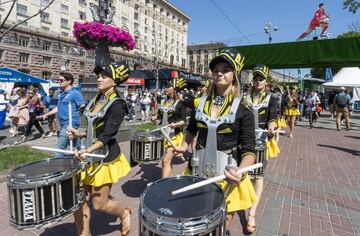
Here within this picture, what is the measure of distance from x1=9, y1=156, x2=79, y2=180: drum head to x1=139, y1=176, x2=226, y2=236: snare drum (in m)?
0.88

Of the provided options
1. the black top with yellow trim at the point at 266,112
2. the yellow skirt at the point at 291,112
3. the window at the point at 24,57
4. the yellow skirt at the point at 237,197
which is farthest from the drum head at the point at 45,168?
the window at the point at 24,57

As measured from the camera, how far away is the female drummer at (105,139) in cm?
296

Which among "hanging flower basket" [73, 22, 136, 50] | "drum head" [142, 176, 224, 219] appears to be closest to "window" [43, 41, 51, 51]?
"hanging flower basket" [73, 22, 136, 50]

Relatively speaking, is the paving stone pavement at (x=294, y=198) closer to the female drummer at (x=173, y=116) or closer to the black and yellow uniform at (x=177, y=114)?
the female drummer at (x=173, y=116)

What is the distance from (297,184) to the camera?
587cm

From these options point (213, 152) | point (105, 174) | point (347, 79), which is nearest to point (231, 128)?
point (213, 152)

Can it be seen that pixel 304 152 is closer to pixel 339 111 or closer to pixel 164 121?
pixel 164 121

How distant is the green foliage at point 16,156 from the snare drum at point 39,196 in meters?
4.01

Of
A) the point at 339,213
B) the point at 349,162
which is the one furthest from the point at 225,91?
the point at 349,162

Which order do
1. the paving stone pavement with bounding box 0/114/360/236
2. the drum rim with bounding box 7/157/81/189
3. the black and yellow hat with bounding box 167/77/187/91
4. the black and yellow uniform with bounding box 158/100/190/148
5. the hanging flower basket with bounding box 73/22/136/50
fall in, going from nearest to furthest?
the drum rim with bounding box 7/157/81/189 → the paving stone pavement with bounding box 0/114/360/236 → the black and yellow uniform with bounding box 158/100/190/148 → the black and yellow hat with bounding box 167/77/187/91 → the hanging flower basket with bounding box 73/22/136/50

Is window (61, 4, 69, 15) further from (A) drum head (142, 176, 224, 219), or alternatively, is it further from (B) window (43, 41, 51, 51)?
(A) drum head (142, 176, 224, 219)

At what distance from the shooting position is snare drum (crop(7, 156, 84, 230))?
2270 mm

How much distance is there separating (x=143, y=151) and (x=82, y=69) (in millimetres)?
45707

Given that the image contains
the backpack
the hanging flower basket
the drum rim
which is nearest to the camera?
the drum rim
